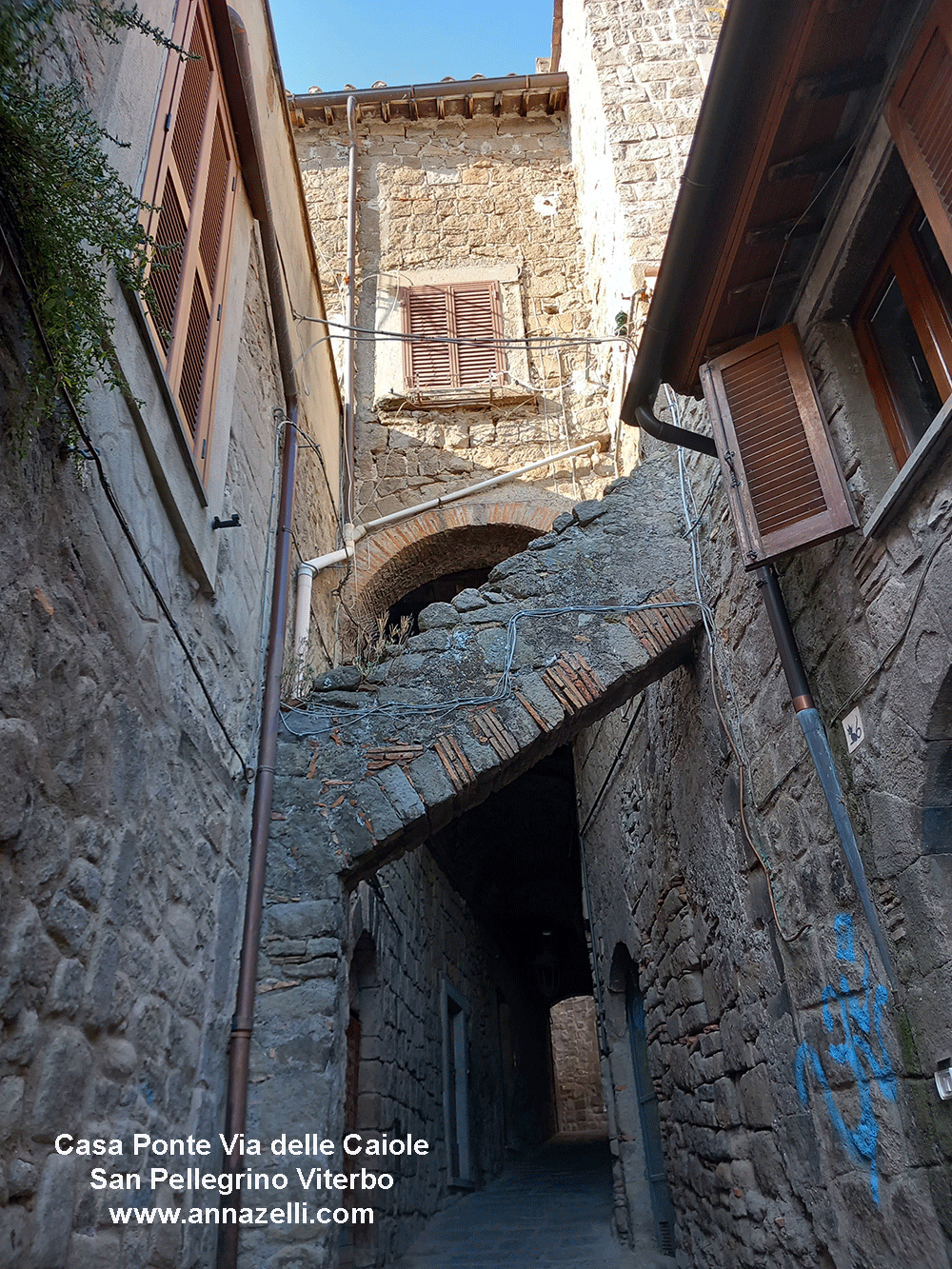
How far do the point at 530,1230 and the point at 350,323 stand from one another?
7.89 meters

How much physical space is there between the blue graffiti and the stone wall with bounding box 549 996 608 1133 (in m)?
16.1

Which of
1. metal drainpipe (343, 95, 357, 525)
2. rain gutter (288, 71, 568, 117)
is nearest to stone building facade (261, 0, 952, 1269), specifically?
metal drainpipe (343, 95, 357, 525)

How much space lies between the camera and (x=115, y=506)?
243 centimetres

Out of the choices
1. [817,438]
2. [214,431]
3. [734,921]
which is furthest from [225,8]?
[734,921]

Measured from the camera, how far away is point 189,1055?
9.41 feet

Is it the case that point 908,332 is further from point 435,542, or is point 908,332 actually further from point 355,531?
point 435,542

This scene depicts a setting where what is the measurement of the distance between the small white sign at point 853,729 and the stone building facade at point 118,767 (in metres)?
2.23

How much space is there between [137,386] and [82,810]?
1250mm

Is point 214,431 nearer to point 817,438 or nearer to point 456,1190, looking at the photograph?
point 817,438

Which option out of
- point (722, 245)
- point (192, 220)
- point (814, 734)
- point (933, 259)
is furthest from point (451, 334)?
point (814, 734)

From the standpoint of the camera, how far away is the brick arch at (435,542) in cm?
744

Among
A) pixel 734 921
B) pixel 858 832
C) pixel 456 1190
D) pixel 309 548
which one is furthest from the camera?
pixel 456 1190

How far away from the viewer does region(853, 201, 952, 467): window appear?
2617 mm

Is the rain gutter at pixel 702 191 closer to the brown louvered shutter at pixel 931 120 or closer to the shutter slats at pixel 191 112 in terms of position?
the brown louvered shutter at pixel 931 120
